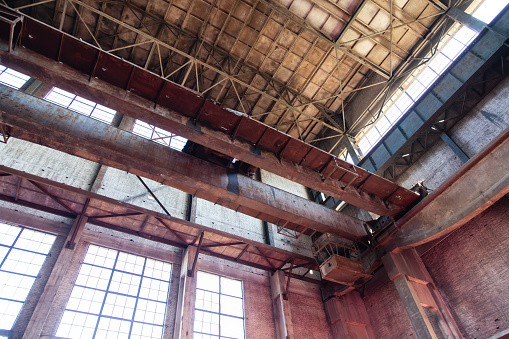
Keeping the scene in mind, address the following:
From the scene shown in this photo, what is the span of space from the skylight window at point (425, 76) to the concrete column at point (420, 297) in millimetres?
5977

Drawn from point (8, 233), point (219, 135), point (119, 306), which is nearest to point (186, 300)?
point (119, 306)

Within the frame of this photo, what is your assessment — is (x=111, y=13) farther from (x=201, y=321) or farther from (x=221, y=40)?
(x=201, y=321)

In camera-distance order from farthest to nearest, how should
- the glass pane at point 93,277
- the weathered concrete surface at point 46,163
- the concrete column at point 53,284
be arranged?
1. the weathered concrete surface at point 46,163
2. the glass pane at point 93,277
3. the concrete column at point 53,284

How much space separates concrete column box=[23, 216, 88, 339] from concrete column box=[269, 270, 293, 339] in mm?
7473

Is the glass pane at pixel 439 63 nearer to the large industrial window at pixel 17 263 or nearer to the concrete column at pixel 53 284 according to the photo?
the concrete column at pixel 53 284

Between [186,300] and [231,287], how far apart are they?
2.43 metres

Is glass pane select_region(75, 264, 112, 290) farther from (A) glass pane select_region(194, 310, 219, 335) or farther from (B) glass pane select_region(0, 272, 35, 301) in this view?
(A) glass pane select_region(194, 310, 219, 335)

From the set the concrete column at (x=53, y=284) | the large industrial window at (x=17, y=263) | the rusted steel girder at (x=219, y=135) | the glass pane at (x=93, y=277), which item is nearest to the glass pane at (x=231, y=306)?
the glass pane at (x=93, y=277)

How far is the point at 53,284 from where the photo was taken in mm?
9414

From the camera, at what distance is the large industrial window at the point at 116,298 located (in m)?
9.74

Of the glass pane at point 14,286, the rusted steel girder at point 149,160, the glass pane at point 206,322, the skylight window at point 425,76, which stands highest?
the skylight window at point 425,76

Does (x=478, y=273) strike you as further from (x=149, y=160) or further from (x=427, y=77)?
(x=149, y=160)

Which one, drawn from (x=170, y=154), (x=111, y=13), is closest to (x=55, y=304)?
(x=170, y=154)

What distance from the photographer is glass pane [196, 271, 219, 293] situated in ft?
40.5
